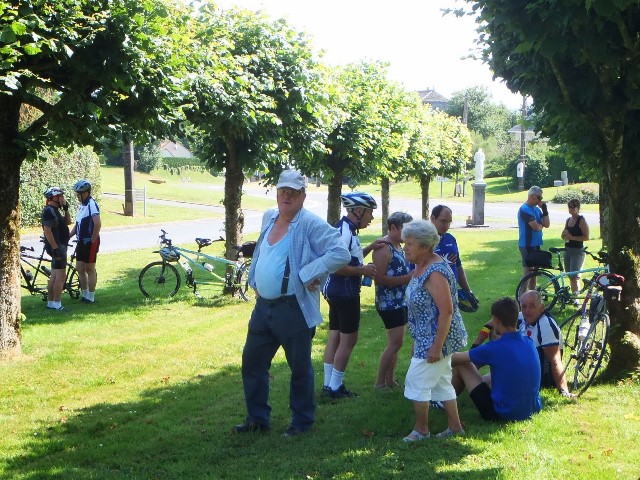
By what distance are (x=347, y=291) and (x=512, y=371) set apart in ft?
5.39

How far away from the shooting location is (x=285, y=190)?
6.21 meters

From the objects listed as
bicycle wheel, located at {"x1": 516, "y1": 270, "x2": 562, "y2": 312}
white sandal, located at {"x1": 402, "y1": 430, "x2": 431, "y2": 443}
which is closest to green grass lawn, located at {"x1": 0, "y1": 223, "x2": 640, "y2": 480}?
white sandal, located at {"x1": 402, "y1": 430, "x2": 431, "y2": 443}

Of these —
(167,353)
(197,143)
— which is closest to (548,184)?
(197,143)

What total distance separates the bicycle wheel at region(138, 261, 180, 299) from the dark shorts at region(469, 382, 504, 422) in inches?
345

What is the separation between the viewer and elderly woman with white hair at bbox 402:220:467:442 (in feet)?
19.2

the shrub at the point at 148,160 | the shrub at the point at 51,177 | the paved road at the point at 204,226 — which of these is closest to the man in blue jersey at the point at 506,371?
the paved road at the point at 204,226

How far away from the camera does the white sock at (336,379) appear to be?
24.4 ft

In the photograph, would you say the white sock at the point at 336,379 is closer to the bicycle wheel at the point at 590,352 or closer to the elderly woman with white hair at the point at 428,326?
the elderly woman with white hair at the point at 428,326

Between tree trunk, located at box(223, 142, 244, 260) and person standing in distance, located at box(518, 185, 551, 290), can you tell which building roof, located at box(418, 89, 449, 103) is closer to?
tree trunk, located at box(223, 142, 244, 260)

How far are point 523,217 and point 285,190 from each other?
762cm

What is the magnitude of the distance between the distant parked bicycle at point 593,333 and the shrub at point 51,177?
22.6 m

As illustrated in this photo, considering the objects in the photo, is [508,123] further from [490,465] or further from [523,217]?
[490,465]

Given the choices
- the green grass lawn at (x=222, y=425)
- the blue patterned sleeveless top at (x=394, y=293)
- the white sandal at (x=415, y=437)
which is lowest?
the green grass lawn at (x=222, y=425)

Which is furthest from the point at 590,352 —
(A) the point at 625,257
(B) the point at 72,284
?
(B) the point at 72,284
